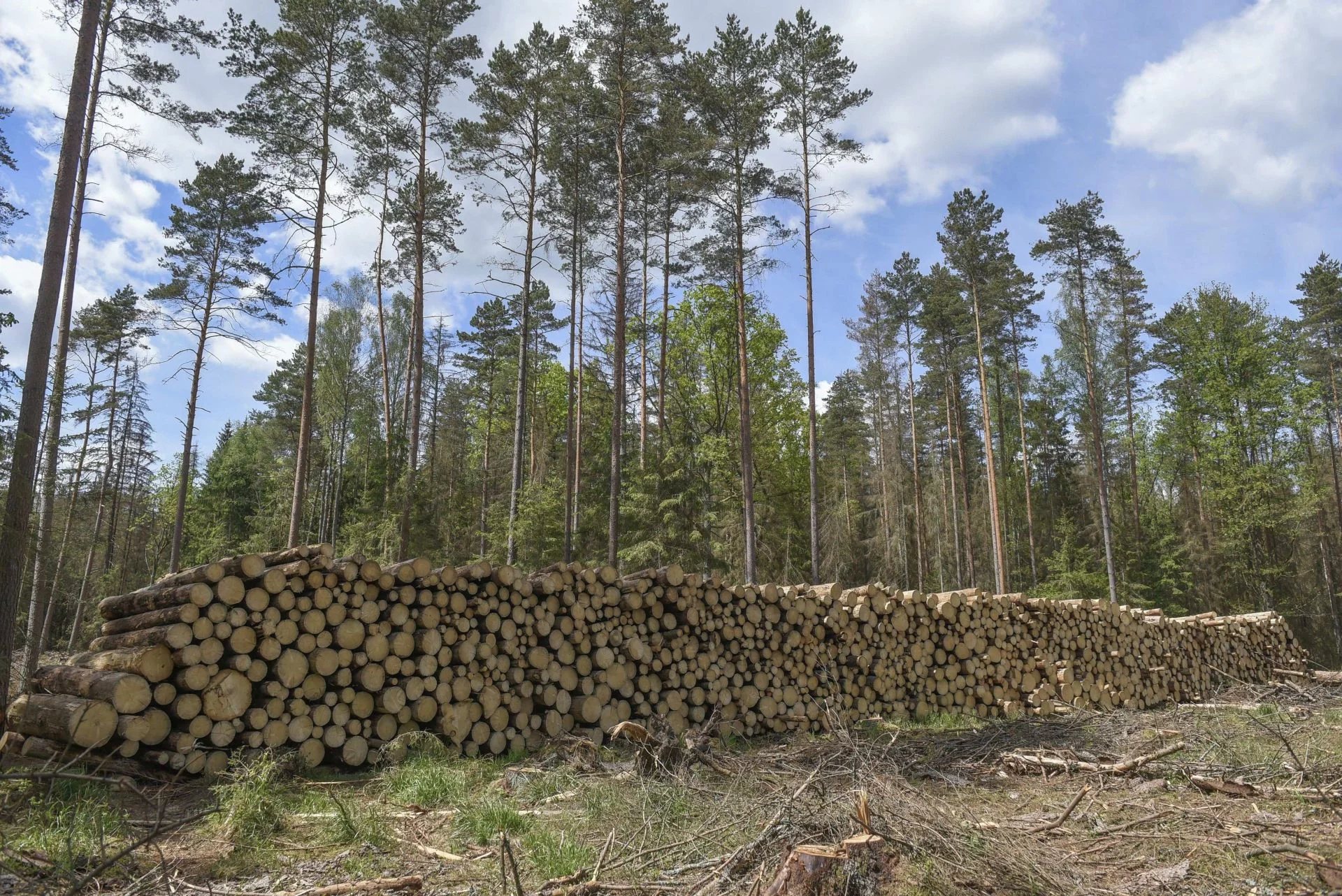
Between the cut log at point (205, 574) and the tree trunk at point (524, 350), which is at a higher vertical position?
the tree trunk at point (524, 350)

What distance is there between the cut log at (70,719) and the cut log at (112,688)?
4 centimetres

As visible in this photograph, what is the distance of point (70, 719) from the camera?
4848mm

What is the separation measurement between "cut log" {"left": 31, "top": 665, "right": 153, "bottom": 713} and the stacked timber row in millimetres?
18

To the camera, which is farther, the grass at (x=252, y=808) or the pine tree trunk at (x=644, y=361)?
the pine tree trunk at (x=644, y=361)

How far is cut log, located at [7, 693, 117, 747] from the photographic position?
4.86 metres

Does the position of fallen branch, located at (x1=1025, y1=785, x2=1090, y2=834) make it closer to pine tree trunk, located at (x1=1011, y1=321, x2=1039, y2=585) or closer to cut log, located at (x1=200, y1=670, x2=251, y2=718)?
cut log, located at (x1=200, y1=670, x2=251, y2=718)

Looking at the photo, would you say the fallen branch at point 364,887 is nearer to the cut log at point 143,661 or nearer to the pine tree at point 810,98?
the cut log at point 143,661

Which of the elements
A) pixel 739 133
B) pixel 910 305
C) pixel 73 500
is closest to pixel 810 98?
pixel 739 133

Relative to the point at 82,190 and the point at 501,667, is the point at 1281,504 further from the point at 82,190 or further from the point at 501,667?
the point at 82,190

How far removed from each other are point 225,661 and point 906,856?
16.2ft

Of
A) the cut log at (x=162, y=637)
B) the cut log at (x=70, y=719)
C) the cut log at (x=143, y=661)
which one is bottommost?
Answer: the cut log at (x=70, y=719)

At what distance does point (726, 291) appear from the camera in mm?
22703

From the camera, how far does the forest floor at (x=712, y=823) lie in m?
3.02

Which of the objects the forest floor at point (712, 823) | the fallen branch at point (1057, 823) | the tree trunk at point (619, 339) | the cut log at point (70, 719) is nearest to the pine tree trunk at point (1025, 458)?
the tree trunk at point (619, 339)
